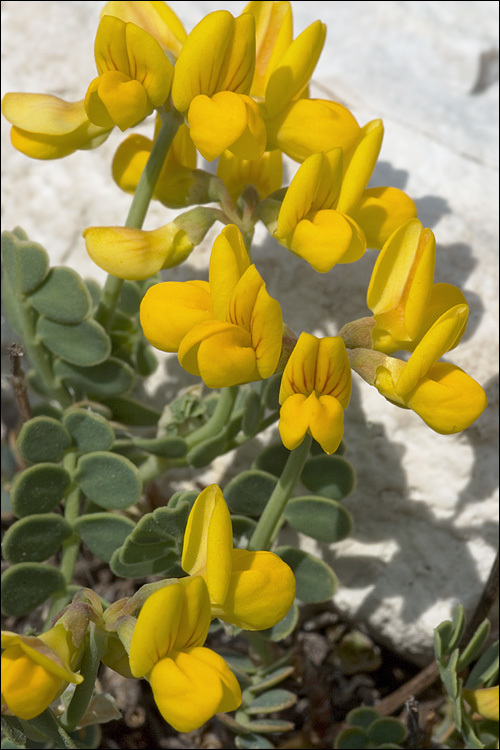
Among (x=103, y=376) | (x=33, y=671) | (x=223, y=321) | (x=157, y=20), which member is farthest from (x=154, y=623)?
(x=157, y=20)

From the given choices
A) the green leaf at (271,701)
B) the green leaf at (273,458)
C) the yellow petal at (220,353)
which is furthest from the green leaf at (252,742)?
the yellow petal at (220,353)

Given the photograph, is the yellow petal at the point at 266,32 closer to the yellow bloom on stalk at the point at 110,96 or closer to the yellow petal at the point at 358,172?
the yellow bloom on stalk at the point at 110,96

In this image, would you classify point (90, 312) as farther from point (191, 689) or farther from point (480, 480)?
point (480, 480)

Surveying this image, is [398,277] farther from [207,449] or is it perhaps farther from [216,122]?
[207,449]

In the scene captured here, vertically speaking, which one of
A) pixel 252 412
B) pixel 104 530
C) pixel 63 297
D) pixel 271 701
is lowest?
pixel 271 701

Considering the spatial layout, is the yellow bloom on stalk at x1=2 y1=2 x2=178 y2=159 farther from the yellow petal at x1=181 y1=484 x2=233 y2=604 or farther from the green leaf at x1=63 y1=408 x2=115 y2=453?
the yellow petal at x1=181 y1=484 x2=233 y2=604

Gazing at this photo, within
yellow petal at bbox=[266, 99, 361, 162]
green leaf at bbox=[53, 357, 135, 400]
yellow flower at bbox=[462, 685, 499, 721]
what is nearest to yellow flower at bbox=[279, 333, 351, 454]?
yellow petal at bbox=[266, 99, 361, 162]
